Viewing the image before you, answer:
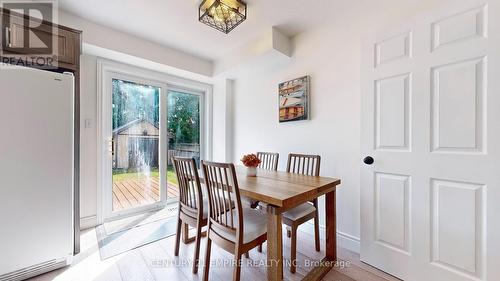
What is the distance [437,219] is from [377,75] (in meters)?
1.15

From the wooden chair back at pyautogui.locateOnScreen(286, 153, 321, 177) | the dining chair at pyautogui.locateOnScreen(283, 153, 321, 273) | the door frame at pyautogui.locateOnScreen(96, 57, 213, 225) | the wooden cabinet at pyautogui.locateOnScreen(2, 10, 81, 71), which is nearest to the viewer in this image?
the wooden cabinet at pyautogui.locateOnScreen(2, 10, 81, 71)

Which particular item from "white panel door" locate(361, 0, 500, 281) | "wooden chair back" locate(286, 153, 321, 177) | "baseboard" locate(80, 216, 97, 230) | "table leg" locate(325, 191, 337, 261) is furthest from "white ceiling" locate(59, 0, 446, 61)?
"baseboard" locate(80, 216, 97, 230)

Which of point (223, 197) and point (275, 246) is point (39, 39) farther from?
point (275, 246)

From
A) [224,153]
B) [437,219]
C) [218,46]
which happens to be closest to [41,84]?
[218,46]

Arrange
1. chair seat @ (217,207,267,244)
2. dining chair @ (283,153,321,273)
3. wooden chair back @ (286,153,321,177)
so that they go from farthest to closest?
wooden chair back @ (286,153,321,177) → dining chair @ (283,153,321,273) → chair seat @ (217,207,267,244)

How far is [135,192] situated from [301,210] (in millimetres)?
2424

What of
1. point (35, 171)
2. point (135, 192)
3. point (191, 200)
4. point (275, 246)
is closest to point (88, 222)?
point (135, 192)

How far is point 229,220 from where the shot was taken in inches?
58.8

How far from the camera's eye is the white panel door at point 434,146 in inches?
49.0

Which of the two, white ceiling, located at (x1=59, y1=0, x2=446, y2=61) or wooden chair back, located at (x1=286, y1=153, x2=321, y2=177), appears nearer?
white ceiling, located at (x1=59, y1=0, x2=446, y2=61)

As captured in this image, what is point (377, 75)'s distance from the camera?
172 centimetres

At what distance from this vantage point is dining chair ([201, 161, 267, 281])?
1.33 m

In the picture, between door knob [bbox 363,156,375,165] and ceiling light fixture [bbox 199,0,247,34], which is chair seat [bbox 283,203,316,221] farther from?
ceiling light fixture [bbox 199,0,247,34]

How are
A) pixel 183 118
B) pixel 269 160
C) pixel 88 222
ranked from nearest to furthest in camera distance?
pixel 88 222
pixel 269 160
pixel 183 118
